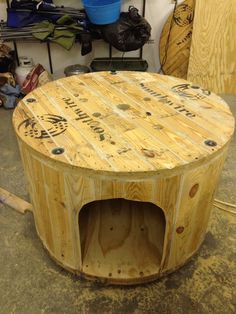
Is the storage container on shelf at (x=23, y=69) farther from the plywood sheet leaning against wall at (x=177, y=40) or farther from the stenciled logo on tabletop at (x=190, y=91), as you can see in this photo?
the stenciled logo on tabletop at (x=190, y=91)

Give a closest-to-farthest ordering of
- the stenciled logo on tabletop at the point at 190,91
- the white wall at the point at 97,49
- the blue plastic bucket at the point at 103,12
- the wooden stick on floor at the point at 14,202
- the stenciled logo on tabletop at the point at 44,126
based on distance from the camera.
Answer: the stenciled logo on tabletop at the point at 44,126 < the stenciled logo on tabletop at the point at 190,91 < the wooden stick on floor at the point at 14,202 < the blue plastic bucket at the point at 103,12 < the white wall at the point at 97,49

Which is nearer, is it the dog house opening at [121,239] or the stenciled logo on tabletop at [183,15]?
the dog house opening at [121,239]

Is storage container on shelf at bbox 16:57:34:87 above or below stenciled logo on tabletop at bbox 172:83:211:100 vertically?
below

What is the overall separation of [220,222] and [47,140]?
1.01 m

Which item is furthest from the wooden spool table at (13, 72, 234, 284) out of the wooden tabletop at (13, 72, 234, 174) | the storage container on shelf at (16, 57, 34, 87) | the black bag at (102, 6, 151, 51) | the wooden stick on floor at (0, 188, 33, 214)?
the storage container on shelf at (16, 57, 34, 87)

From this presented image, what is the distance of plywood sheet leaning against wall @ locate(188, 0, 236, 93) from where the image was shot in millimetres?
2529

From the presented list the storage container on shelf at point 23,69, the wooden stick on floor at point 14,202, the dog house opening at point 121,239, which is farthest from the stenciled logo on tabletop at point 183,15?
the wooden stick on floor at point 14,202

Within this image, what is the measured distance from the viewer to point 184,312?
3.85 ft

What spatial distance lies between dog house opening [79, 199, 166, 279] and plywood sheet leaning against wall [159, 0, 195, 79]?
1731 millimetres

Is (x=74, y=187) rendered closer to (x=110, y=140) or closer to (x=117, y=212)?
(x=110, y=140)

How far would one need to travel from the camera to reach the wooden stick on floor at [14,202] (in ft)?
5.18

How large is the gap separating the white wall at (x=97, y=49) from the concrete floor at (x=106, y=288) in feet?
5.90

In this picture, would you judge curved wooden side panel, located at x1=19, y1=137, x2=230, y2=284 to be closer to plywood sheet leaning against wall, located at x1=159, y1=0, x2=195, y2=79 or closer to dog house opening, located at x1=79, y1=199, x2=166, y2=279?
dog house opening, located at x1=79, y1=199, x2=166, y2=279

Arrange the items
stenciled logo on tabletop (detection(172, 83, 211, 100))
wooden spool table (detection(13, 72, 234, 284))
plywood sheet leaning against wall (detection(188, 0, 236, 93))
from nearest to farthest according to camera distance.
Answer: wooden spool table (detection(13, 72, 234, 284)) → stenciled logo on tabletop (detection(172, 83, 211, 100)) → plywood sheet leaning against wall (detection(188, 0, 236, 93))
